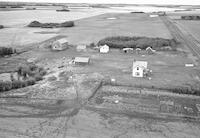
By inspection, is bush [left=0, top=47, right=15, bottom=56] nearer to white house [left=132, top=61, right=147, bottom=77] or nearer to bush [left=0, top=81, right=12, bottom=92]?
bush [left=0, top=81, right=12, bottom=92]

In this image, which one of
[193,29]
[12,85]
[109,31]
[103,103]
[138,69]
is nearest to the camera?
[103,103]

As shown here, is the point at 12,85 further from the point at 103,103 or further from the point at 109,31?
the point at 109,31

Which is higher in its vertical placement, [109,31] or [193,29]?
[193,29]

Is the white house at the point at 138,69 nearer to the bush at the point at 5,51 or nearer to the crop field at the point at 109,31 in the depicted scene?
the bush at the point at 5,51

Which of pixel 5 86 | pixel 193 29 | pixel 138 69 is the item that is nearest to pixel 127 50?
pixel 138 69

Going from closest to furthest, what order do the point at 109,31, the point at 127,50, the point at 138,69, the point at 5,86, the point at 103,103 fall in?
the point at 103,103 → the point at 5,86 → the point at 138,69 → the point at 127,50 → the point at 109,31

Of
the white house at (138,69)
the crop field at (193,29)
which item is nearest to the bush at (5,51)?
the white house at (138,69)

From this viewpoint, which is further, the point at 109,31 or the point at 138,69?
the point at 109,31

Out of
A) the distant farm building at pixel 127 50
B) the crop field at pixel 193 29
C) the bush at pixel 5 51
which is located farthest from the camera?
the crop field at pixel 193 29

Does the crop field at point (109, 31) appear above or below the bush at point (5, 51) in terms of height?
above

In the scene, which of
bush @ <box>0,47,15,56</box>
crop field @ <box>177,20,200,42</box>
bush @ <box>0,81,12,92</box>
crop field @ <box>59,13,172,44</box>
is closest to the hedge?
bush @ <box>0,81,12,92</box>

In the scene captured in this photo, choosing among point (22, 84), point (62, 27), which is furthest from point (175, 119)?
point (62, 27)
